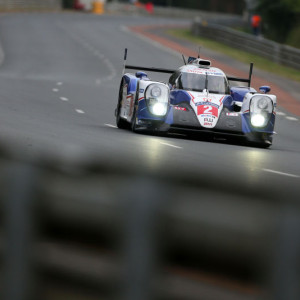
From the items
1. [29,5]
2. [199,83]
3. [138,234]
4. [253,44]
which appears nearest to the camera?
[138,234]

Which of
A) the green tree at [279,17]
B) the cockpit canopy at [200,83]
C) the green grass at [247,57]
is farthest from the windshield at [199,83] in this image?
the green tree at [279,17]

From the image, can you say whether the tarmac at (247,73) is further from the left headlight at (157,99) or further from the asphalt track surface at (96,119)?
the left headlight at (157,99)

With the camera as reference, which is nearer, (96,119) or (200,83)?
(200,83)

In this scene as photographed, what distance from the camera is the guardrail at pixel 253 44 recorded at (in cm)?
4259

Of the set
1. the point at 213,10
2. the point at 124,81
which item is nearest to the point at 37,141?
the point at 124,81

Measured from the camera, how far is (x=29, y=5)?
310 ft

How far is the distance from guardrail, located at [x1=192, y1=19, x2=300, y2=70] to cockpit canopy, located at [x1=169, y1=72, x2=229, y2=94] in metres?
23.4

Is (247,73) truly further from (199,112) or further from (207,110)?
(199,112)

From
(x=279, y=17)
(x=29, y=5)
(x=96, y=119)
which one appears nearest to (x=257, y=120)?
(x=96, y=119)

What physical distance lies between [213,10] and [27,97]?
115 metres

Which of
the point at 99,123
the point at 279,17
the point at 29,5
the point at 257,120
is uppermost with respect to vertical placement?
the point at 257,120

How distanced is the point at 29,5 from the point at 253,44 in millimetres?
48467

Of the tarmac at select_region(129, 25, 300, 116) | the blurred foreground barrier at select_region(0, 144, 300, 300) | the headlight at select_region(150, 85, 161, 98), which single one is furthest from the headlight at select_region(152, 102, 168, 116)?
the blurred foreground barrier at select_region(0, 144, 300, 300)

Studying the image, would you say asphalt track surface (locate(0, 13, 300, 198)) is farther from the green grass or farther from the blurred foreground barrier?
the green grass
